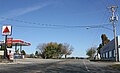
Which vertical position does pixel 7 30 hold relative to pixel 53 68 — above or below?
above

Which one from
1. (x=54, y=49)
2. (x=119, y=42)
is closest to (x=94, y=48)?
(x=54, y=49)

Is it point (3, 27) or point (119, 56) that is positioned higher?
point (3, 27)

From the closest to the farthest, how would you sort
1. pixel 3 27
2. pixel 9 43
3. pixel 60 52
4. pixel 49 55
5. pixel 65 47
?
pixel 3 27 < pixel 9 43 < pixel 49 55 < pixel 60 52 < pixel 65 47

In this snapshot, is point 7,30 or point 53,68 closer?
point 53,68

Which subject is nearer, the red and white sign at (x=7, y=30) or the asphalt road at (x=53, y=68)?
the asphalt road at (x=53, y=68)

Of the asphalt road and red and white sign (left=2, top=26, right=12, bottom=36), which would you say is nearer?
the asphalt road

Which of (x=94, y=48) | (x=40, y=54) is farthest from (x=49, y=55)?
(x=94, y=48)

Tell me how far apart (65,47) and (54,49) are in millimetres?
20646

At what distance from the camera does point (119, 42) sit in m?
65.8

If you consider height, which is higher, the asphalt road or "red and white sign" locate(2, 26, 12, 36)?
"red and white sign" locate(2, 26, 12, 36)

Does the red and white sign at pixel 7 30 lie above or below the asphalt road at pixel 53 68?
above

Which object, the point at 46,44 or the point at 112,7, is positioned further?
the point at 46,44

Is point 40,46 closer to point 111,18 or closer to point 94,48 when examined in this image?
point 94,48

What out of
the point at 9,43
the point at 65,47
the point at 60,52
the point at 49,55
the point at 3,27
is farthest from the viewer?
the point at 65,47
